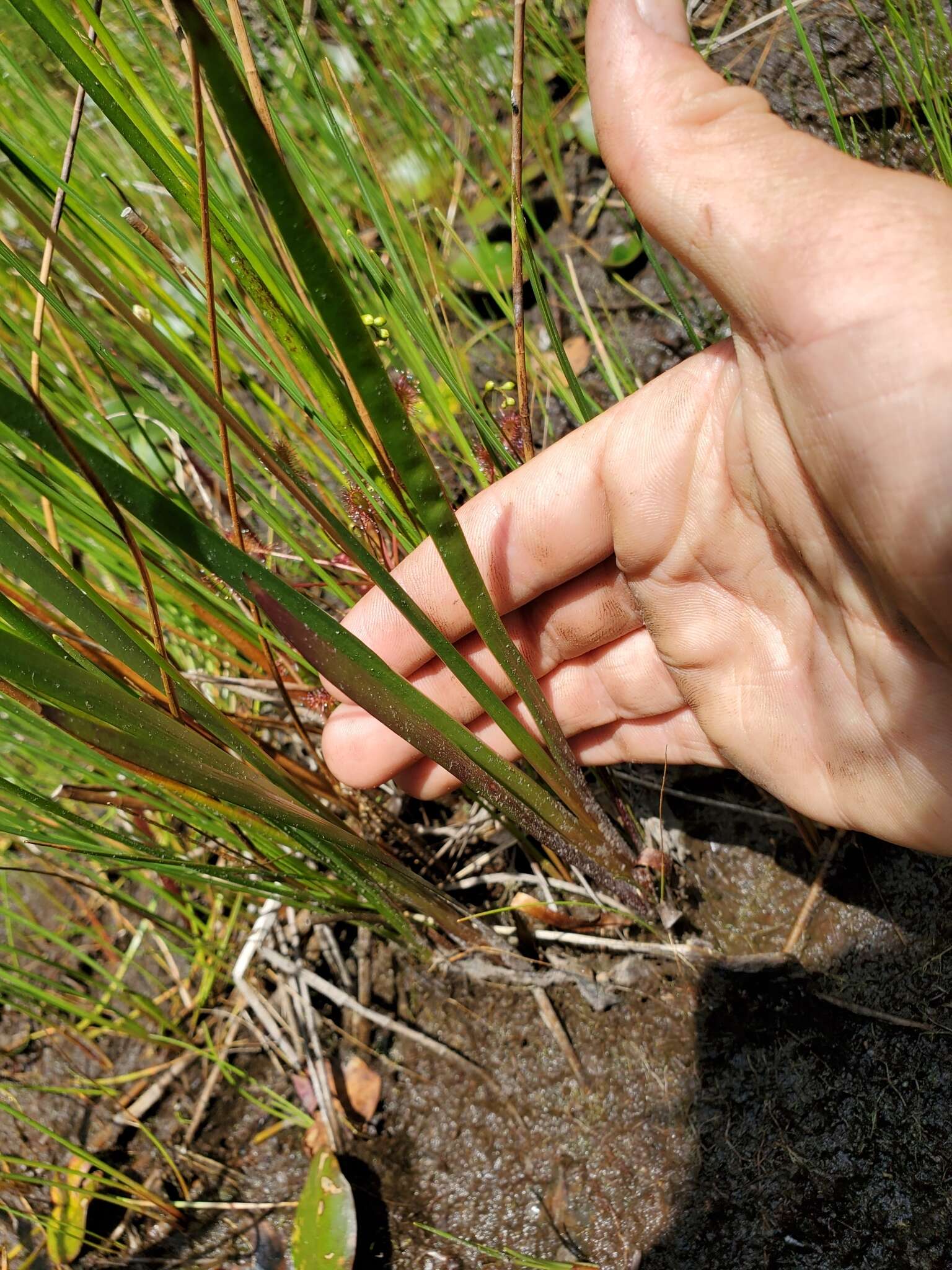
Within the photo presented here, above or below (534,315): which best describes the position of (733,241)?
above

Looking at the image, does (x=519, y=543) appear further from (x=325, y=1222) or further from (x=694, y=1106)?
(x=325, y=1222)

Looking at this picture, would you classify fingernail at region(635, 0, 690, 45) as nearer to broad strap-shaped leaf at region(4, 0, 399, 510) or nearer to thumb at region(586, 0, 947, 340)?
thumb at region(586, 0, 947, 340)

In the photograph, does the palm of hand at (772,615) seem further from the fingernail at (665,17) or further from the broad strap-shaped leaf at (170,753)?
the broad strap-shaped leaf at (170,753)

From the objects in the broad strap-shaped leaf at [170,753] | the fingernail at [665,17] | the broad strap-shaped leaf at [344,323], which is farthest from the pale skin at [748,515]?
the broad strap-shaped leaf at [344,323]

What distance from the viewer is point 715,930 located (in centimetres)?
129

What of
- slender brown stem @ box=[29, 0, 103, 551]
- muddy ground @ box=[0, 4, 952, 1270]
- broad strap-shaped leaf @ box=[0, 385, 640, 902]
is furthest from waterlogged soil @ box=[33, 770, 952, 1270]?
slender brown stem @ box=[29, 0, 103, 551]

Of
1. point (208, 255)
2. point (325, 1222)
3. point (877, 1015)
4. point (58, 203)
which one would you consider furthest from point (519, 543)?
point (325, 1222)

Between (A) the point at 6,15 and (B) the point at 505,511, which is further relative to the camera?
(A) the point at 6,15

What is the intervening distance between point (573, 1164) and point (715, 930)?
0.39 meters

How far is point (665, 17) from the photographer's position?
31.9 inches

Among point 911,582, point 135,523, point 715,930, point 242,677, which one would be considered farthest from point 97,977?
point 911,582

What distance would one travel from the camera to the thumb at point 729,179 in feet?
2.50

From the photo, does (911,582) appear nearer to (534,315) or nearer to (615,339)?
(615,339)

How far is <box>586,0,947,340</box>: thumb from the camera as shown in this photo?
76 cm
